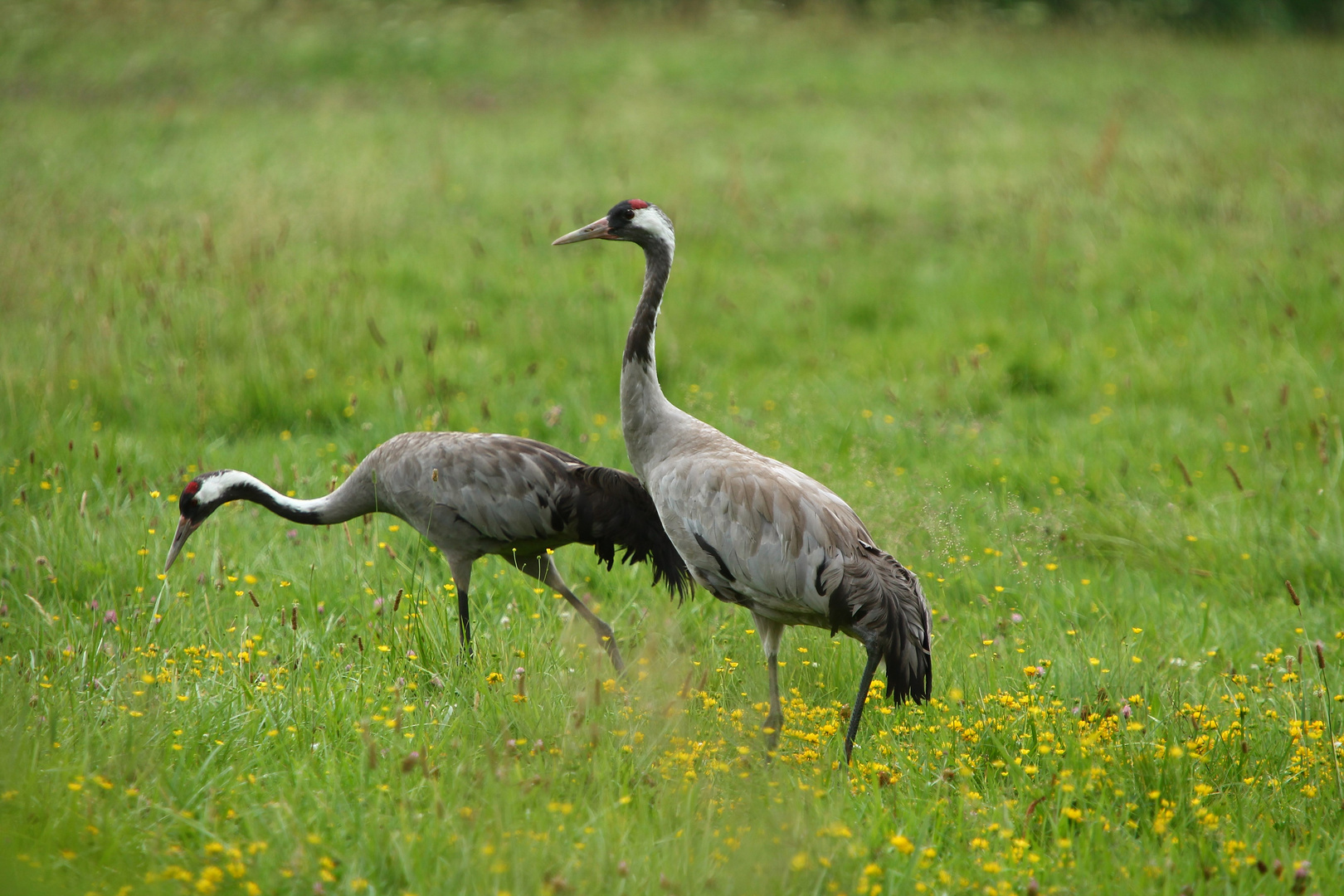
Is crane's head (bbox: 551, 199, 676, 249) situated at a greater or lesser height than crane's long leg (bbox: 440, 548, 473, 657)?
greater

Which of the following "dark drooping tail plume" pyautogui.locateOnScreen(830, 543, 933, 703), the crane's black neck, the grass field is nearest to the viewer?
the grass field

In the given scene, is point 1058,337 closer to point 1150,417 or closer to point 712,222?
point 1150,417

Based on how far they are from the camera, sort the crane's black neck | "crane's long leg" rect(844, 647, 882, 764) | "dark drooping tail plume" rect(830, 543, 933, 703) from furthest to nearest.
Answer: the crane's black neck, "dark drooping tail plume" rect(830, 543, 933, 703), "crane's long leg" rect(844, 647, 882, 764)

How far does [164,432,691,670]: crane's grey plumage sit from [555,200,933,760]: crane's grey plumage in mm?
250

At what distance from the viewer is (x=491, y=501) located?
4375mm

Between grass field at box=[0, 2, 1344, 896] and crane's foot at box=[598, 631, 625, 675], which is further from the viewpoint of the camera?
crane's foot at box=[598, 631, 625, 675]

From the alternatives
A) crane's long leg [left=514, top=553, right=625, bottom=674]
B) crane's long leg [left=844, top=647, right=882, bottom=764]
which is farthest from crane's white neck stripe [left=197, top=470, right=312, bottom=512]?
crane's long leg [left=844, top=647, right=882, bottom=764]

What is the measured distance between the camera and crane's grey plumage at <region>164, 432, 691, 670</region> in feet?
14.4

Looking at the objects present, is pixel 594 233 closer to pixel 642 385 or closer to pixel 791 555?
pixel 642 385

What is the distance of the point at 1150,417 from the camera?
21.8ft

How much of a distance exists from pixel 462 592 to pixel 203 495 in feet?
3.78

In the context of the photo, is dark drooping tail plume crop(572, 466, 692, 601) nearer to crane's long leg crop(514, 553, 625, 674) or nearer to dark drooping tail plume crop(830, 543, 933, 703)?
crane's long leg crop(514, 553, 625, 674)

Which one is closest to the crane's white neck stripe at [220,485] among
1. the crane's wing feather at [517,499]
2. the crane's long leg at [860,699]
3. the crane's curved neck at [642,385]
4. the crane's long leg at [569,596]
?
the crane's wing feather at [517,499]

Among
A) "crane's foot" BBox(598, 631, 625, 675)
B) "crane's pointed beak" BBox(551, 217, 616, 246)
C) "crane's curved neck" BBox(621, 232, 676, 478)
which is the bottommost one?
"crane's foot" BBox(598, 631, 625, 675)
